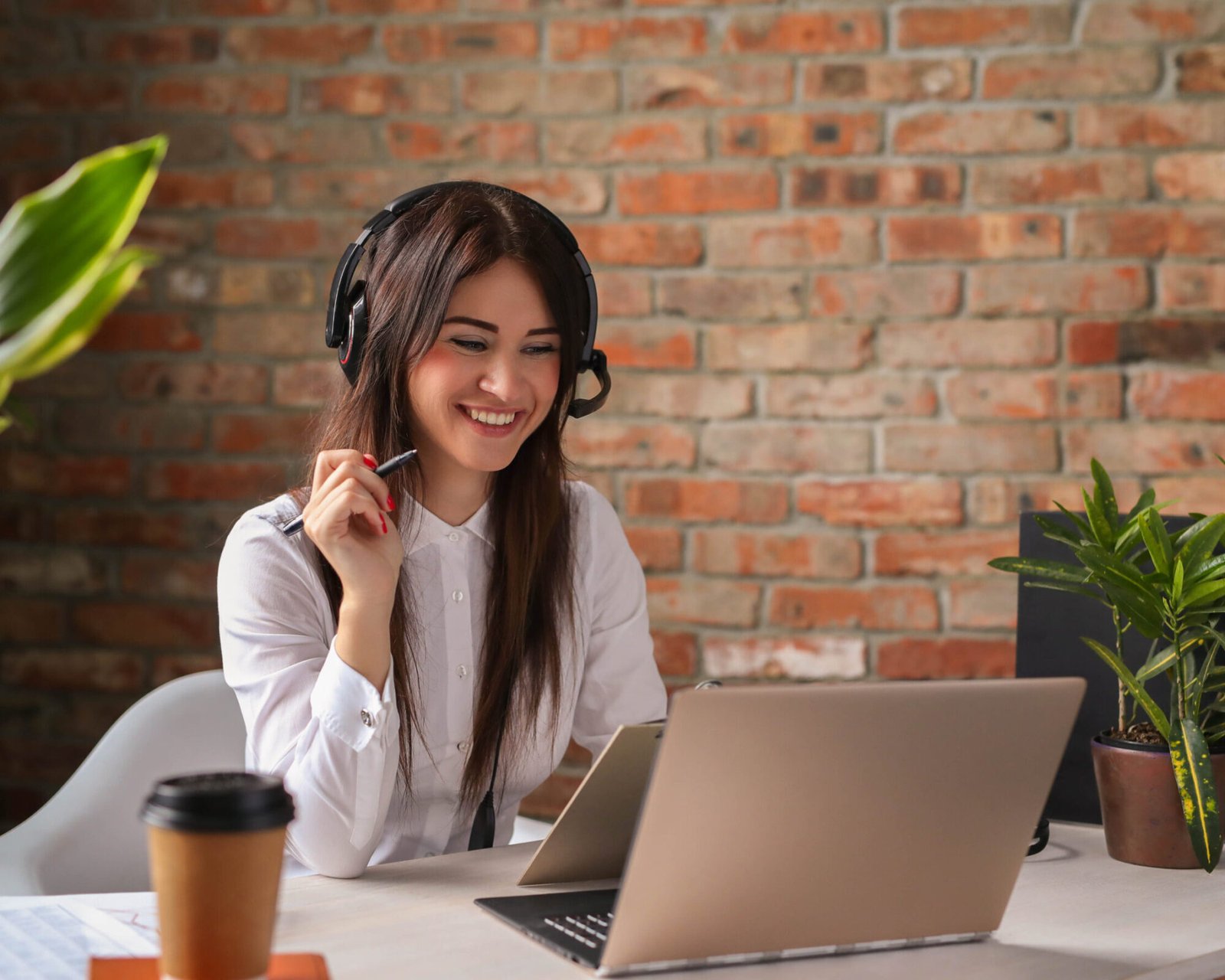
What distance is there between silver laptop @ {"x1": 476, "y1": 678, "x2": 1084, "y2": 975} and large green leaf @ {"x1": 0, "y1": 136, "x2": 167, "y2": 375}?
16.2 inches

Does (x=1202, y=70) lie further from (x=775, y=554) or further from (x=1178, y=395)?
(x=775, y=554)

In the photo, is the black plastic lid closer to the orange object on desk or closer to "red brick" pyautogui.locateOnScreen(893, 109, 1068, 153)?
the orange object on desk

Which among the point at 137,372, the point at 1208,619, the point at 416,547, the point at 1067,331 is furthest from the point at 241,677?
the point at 1067,331

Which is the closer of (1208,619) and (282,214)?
(1208,619)

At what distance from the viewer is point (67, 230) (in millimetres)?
557

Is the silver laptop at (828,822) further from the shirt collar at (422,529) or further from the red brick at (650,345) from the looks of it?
the red brick at (650,345)

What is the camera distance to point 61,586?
2316 millimetres

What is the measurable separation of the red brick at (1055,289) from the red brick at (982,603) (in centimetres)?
43

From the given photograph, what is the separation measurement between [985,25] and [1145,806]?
133cm

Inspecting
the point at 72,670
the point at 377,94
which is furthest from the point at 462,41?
the point at 72,670

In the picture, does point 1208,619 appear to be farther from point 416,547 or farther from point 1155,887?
point 416,547

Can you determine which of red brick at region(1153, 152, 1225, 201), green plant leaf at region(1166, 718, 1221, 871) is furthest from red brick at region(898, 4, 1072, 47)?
green plant leaf at region(1166, 718, 1221, 871)

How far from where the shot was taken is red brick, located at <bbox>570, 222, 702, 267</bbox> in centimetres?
215

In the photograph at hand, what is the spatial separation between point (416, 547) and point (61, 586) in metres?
1.09
